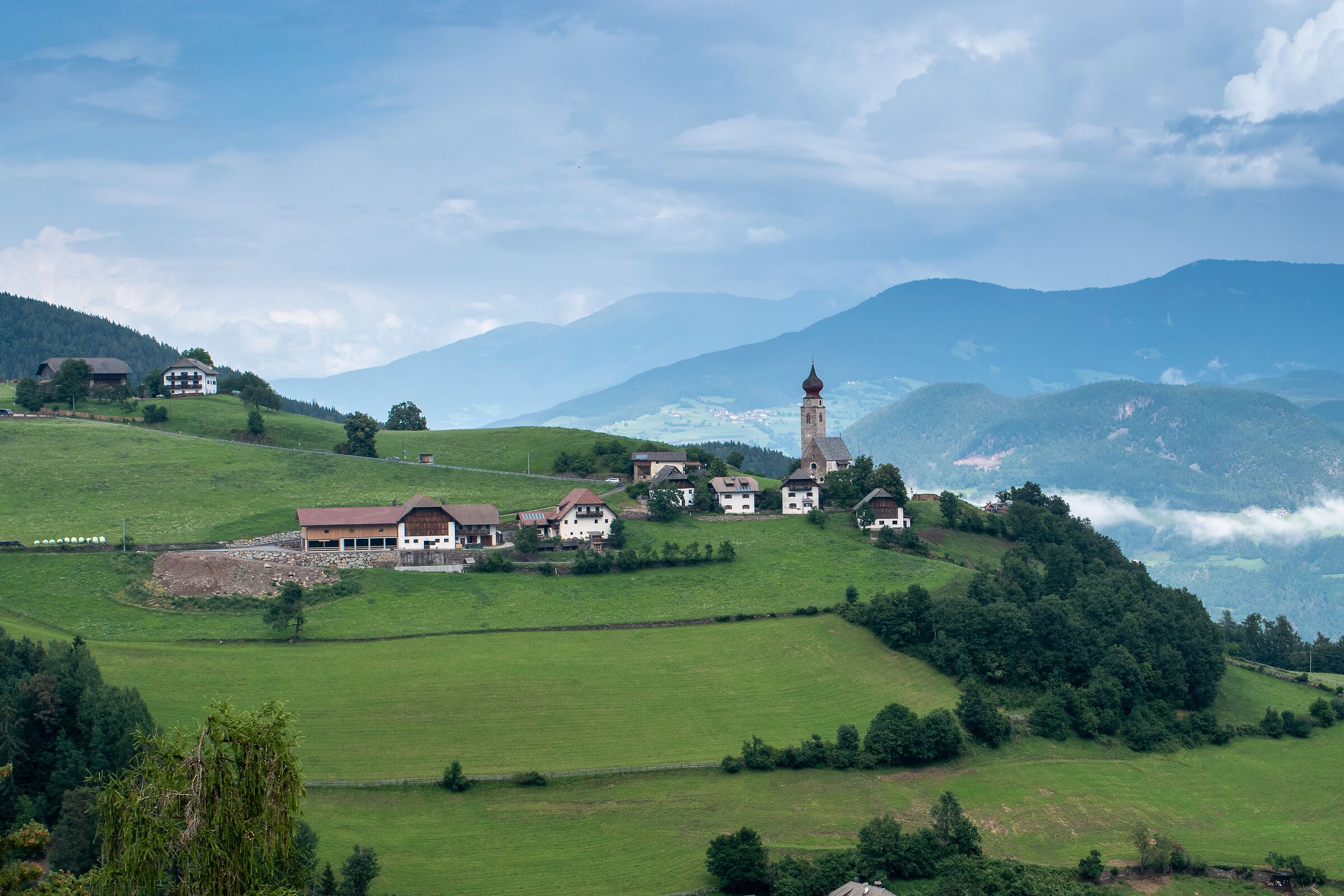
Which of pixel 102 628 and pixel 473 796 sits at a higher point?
pixel 102 628

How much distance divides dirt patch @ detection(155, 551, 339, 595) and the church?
64.7 m

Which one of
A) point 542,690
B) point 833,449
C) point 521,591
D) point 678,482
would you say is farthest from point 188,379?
point 542,690

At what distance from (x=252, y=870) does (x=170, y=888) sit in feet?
7.13

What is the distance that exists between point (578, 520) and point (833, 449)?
45813mm

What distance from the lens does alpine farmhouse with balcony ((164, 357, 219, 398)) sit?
183375 millimetres

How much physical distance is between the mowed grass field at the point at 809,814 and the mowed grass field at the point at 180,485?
57102 millimetres

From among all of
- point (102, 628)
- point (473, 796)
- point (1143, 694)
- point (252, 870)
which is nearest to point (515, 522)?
point (102, 628)

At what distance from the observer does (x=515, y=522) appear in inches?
4938

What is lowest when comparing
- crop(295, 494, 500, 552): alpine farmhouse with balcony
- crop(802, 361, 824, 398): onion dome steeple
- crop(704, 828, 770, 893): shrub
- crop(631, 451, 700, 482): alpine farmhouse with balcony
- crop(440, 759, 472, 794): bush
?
crop(704, 828, 770, 893): shrub

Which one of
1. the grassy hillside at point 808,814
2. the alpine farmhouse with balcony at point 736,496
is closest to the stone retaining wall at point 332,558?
the alpine farmhouse with balcony at point 736,496

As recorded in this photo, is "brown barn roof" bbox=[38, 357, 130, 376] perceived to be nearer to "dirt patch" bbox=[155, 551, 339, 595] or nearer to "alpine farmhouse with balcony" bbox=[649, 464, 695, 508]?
"dirt patch" bbox=[155, 551, 339, 595]

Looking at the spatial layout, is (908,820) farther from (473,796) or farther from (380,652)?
(380,652)

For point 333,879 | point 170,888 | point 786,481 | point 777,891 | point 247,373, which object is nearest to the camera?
point 170,888

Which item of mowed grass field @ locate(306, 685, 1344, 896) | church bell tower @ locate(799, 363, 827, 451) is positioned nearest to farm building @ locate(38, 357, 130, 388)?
church bell tower @ locate(799, 363, 827, 451)
